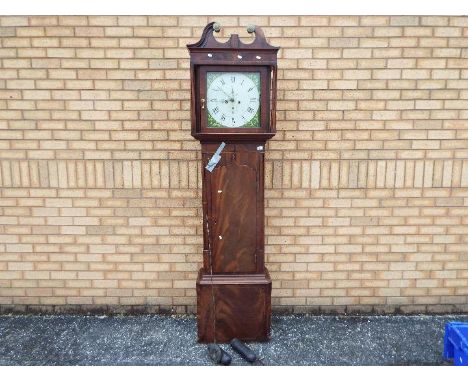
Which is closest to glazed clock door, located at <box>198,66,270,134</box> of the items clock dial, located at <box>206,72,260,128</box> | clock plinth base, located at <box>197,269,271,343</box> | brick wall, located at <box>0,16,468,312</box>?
clock dial, located at <box>206,72,260,128</box>

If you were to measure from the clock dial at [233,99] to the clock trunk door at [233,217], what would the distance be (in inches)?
10.9

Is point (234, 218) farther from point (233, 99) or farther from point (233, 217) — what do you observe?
point (233, 99)

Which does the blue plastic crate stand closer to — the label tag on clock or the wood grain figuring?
the wood grain figuring

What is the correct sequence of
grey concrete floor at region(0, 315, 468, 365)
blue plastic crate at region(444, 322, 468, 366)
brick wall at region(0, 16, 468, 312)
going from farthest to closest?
brick wall at region(0, 16, 468, 312) < grey concrete floor at region(0, 315, 468, 365) < blue plastic crate at region(444, 322, 468, 366)

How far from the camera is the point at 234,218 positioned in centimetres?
342

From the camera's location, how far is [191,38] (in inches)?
146

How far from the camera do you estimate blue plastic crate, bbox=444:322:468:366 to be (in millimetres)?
3109

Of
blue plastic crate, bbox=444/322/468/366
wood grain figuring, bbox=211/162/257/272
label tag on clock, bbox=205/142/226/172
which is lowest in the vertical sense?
blue plastic crate, bbox=444/322/468/366

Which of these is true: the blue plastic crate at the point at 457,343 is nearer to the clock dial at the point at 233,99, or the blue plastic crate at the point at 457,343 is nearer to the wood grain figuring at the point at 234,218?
the wood grain figuring at the point at 234,218

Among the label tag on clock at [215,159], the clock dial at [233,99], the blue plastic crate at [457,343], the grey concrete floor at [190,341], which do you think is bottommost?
the grey concrete floor at [190,341]

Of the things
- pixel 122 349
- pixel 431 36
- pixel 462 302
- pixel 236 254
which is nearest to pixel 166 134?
pixel 236 254

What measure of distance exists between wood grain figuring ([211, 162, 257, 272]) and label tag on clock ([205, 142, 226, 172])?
0.05 m

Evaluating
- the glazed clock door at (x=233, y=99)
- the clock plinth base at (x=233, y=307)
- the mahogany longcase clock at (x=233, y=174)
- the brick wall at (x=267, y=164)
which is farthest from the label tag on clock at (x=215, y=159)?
the clock plinth base at (x=233, y=307)

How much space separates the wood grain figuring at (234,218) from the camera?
3.35 meters
